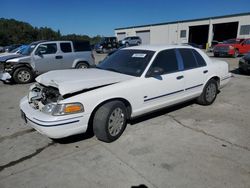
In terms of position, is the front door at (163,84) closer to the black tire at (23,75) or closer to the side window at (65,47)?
the side window at (65,47)

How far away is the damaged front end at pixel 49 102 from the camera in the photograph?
10.6 feet

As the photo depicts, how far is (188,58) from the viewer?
195 inches

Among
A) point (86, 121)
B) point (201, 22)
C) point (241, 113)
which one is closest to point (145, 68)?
point (86, 121)

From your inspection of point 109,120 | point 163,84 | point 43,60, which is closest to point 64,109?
point 109,120

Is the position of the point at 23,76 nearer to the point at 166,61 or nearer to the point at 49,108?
the point at 49,108

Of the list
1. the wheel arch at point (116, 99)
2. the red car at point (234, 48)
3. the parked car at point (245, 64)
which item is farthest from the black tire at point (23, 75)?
the red car at point (234, 48)

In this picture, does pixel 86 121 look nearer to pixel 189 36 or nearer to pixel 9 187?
pixel 9 187

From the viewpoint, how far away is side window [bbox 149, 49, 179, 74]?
4.32 meters

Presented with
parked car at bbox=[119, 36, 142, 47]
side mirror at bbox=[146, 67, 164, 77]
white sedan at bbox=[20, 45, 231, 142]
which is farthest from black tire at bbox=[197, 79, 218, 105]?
parked car at bbox=[119, 36, 142, 47]

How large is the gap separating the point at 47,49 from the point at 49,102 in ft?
21.5

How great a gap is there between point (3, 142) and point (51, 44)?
21.1ft

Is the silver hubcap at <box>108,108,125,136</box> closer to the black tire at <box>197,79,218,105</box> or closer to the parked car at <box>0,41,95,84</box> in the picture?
the black tire at <box>197,79,218,105</box>

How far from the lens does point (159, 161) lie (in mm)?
3201

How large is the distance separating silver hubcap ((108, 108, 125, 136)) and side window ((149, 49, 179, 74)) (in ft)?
3.68
